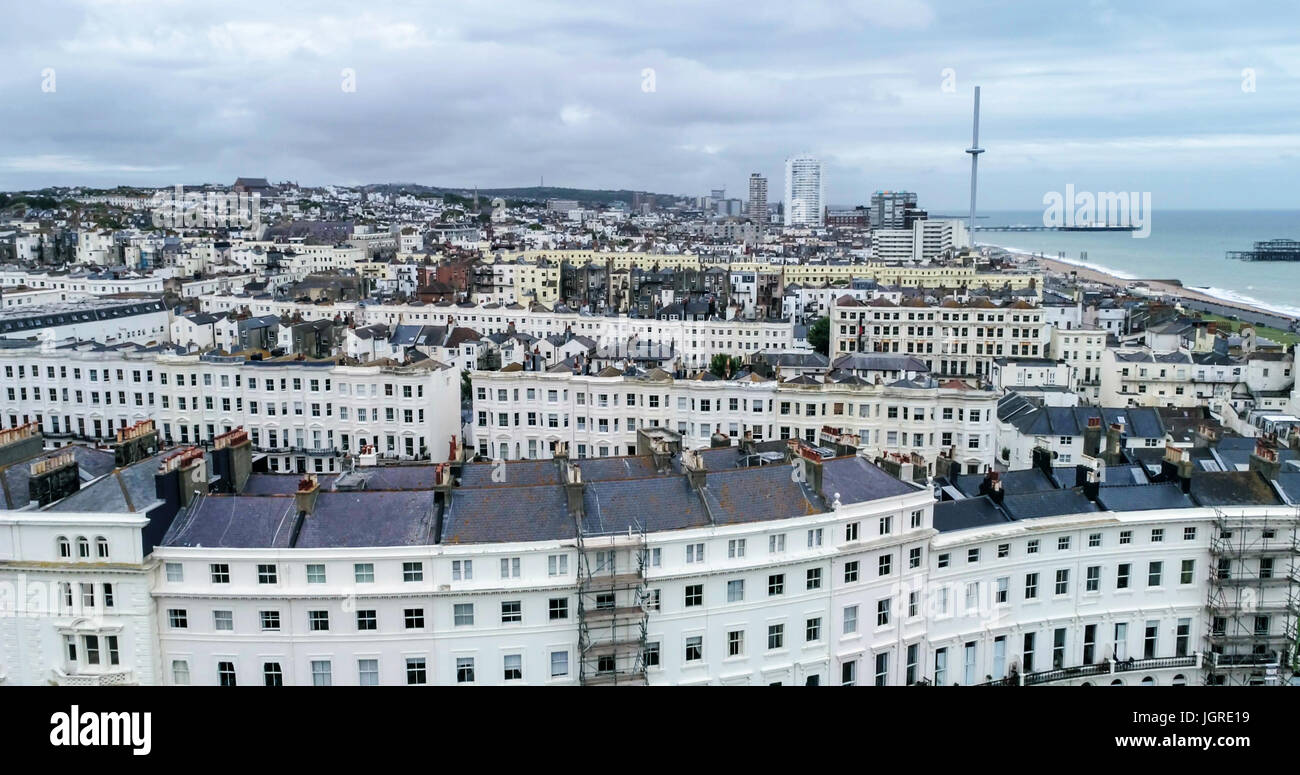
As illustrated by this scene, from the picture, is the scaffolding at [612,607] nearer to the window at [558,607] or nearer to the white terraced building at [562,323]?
the window at [558,607]

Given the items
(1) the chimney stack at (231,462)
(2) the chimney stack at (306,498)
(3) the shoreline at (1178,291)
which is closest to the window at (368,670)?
(2) the chimney stack at (306,498)

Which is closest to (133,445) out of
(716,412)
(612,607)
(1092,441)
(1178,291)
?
(612,607)

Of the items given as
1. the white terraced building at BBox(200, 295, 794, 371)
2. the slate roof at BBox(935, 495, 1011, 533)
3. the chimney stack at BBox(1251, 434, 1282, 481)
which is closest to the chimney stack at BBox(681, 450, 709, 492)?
the slate roof at BBox(935, 495, 1011, 533)

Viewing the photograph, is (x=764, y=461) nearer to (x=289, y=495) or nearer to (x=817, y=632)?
(x=817, y=632)

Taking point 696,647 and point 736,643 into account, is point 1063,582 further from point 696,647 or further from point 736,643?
point 696,647

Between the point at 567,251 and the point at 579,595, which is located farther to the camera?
the point at 567,251
